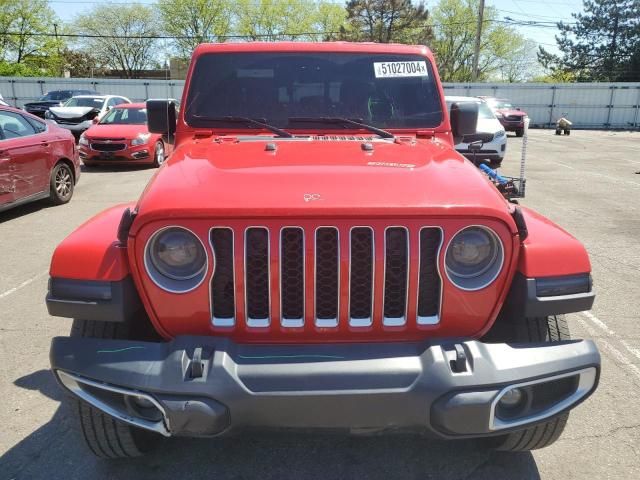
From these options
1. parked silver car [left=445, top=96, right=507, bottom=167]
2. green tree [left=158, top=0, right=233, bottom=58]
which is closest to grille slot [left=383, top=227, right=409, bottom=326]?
parked silver car [left=445, top=96, right=507, bottom=167]

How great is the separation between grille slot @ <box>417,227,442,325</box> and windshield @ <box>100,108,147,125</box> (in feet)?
40.7

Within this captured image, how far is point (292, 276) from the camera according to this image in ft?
7.17

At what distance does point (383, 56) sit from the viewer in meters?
3.64

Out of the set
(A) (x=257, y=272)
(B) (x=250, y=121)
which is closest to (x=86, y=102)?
(B) (x=250, y=121)

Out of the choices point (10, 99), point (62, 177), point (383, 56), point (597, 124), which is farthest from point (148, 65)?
point (383, 56)

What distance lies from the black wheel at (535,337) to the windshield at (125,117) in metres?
12.4

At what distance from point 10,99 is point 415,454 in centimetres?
3292

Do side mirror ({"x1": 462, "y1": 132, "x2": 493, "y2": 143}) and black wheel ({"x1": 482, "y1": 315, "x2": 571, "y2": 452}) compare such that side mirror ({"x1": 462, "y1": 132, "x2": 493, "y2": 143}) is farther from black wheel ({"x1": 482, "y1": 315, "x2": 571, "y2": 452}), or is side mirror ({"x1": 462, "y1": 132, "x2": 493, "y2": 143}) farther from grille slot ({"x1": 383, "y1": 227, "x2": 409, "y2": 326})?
grille slot ({"x1": 383, "y1": 227, "x2": 409, "y2": 326})

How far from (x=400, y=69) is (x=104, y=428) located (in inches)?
107

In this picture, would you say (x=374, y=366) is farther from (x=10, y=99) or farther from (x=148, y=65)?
(x=148, y=65)

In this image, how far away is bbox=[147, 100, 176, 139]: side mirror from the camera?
3730 millimetres

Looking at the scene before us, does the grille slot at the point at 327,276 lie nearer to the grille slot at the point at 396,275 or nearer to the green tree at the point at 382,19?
the grille slot at the point at 396,275

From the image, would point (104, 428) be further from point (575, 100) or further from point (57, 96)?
point (575, 100)

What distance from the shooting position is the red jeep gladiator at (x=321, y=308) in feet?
6.53
